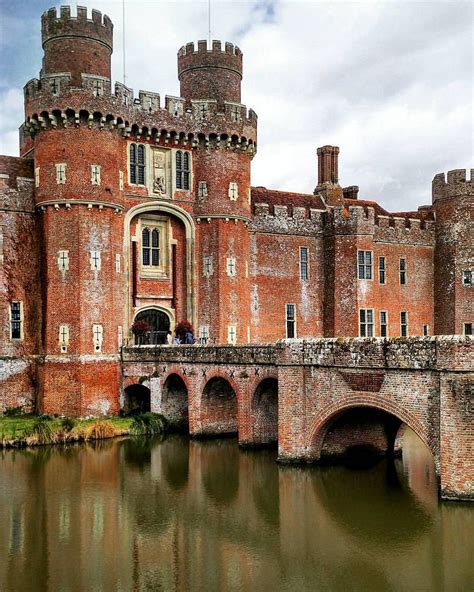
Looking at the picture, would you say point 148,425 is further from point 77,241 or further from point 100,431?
point 77,241

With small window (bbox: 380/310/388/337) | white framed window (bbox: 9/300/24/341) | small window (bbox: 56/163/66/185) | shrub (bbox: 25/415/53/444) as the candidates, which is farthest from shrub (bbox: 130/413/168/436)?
small window (bbox: 380/310/388/337)

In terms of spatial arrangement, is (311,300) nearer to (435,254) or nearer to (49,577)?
(435,254)

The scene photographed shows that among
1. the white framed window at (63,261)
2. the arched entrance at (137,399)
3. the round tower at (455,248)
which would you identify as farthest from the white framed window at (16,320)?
the round tower at (455,248)

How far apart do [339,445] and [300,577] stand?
944 centimetres

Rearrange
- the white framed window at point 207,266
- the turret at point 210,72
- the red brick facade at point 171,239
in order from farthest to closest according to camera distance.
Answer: the turret at point 210,72, the white framed window at point 207,266, the red brick facade at point 171,239

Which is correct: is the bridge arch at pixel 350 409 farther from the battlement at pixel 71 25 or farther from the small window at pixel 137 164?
the battlement at pixel 71 25

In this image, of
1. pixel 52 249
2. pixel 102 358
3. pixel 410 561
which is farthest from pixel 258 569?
pixel 52 249

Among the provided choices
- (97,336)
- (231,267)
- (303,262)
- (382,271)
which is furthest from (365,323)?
(97,336)

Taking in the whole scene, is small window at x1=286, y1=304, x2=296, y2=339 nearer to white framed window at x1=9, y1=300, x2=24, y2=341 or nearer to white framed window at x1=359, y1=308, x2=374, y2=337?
white framed window at x1=359, y1=308, x2=374, y2=337

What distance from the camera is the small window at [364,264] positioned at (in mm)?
38812

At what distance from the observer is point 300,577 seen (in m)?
13.7

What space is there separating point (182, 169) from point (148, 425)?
12357 millimetres

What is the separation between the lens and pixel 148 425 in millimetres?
29641

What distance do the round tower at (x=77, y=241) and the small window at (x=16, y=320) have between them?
3.80ft
